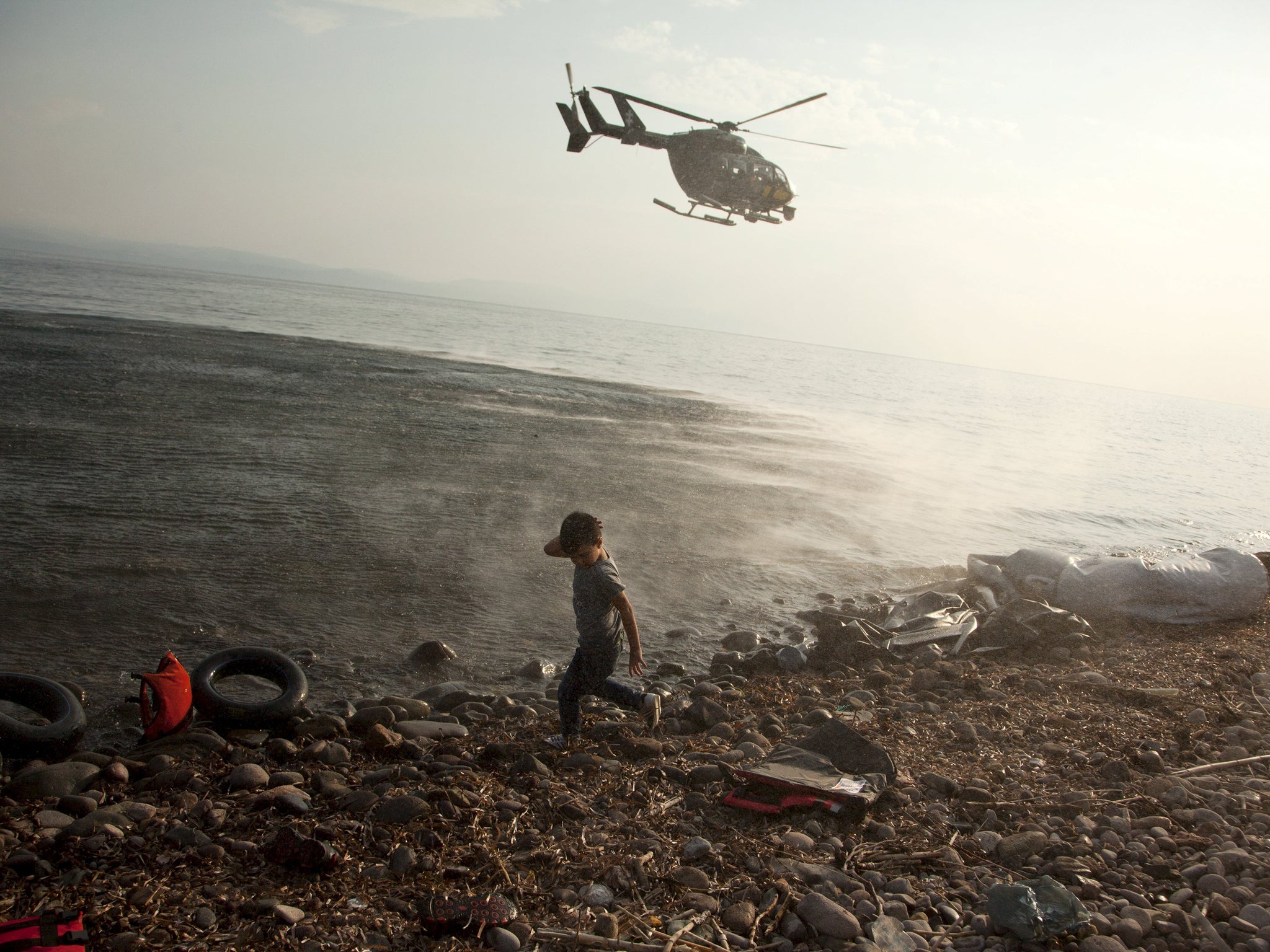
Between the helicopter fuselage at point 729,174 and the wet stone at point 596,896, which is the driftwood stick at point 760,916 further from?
the helicopter fuselage at point 729,174

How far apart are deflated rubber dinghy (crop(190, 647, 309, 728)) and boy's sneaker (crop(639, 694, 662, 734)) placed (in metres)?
2.19

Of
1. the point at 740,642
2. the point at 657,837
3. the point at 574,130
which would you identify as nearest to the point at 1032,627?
the point at 740,642

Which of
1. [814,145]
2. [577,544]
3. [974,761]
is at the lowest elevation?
[974,761]

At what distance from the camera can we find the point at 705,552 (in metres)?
10.2

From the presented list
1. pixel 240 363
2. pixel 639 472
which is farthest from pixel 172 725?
pixel 240 363

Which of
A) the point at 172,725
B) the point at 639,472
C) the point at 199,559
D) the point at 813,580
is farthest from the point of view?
the point at 639,472

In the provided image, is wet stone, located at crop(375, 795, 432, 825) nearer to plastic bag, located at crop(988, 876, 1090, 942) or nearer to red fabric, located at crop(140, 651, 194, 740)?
red fabric, located at crop(140, 651, 194, 740)

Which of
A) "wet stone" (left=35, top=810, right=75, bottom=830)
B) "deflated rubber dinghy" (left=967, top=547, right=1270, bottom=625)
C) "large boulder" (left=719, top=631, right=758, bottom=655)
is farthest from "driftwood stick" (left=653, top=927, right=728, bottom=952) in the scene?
"deflated rubber dinghy" (left=967, top=547, right=1270, bottom=625)

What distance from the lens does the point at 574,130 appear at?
21.0 m

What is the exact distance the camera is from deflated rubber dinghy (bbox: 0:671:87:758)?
170 inches

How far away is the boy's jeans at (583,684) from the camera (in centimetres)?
509

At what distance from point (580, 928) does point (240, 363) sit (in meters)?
22.5

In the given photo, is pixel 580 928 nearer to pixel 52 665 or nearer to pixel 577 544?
pixel 577 544

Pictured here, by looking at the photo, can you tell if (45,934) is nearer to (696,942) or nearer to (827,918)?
(696,942)
